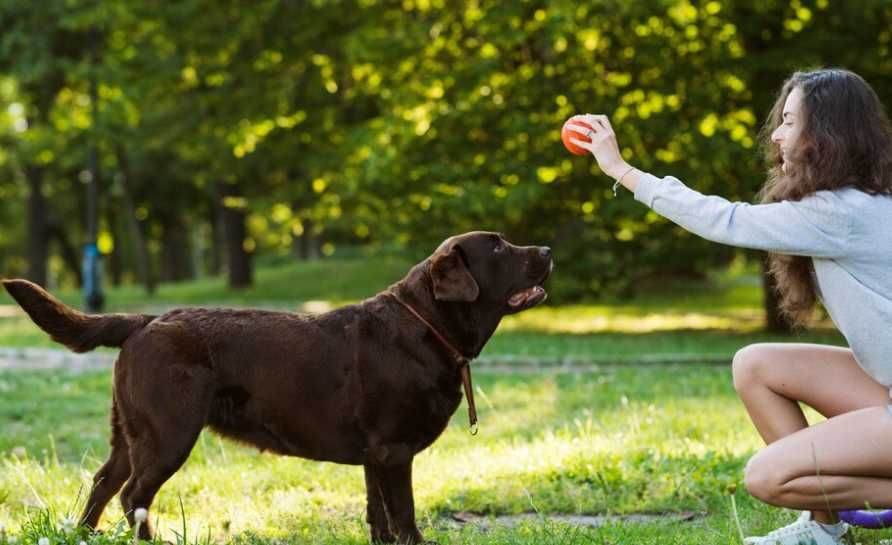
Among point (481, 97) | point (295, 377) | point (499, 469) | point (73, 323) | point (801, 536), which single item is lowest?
point (499, 469)

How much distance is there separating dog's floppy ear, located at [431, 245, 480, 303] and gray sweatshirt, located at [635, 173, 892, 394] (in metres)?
0.98

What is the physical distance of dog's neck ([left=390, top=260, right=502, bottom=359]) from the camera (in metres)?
4.71

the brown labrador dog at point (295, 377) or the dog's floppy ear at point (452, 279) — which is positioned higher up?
the dog's floppy ear at point (452, 279)

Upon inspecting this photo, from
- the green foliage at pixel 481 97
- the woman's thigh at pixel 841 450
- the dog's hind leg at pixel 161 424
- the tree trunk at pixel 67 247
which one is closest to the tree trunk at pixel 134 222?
the green foliage at pixel 481 97

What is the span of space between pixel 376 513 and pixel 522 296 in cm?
122

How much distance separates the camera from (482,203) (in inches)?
581

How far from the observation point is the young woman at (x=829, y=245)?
400 cm

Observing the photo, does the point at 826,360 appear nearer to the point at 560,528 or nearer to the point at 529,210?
the point at 560,528

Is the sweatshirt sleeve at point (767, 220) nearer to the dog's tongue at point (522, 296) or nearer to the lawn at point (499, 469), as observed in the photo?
the dog's tongue at point (522, 296)

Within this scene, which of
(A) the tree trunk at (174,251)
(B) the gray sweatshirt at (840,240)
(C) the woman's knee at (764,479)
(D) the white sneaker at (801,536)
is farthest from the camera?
(A) the tree trunk at (174,251)

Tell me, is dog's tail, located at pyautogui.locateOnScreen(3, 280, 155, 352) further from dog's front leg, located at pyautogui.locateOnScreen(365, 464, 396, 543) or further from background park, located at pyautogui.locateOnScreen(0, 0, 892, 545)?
dog's front leg, located at pyautogui.locateOnScreen(365, 464, 396, 543)

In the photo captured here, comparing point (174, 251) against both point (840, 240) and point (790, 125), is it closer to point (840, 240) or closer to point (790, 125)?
point (790, 125)

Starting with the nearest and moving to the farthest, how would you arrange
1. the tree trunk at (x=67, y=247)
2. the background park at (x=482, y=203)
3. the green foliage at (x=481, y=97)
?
the background park at (x=482, y=203) → the green foliage at (x=481, y=97) → the tree trunk at (x=67, y=247)

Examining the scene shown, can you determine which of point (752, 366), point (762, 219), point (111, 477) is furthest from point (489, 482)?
point (762, 219)
